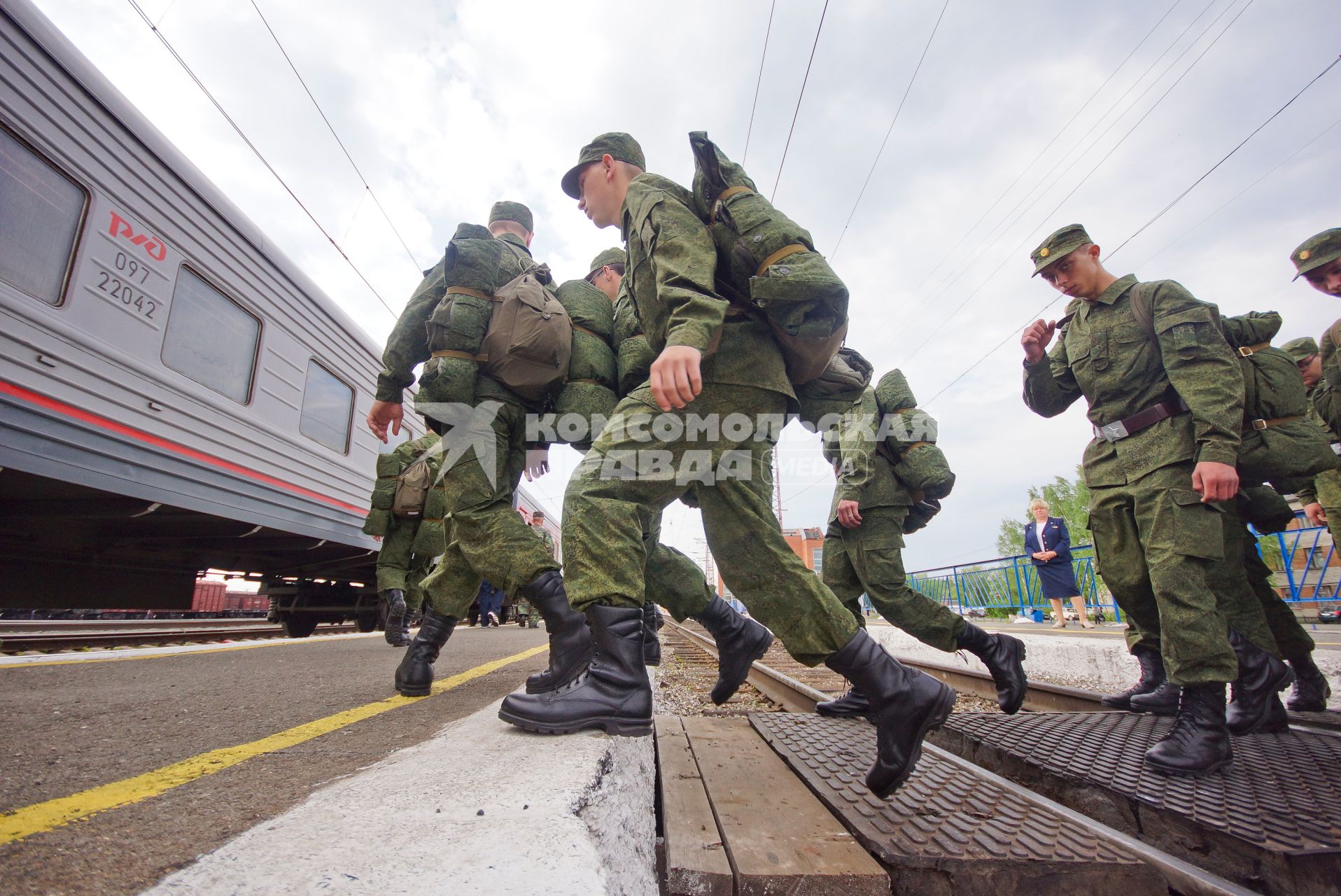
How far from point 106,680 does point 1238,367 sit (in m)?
4.73

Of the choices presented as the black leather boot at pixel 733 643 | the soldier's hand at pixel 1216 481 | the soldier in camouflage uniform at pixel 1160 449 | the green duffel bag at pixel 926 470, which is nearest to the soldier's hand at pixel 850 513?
the green duffel bag at pixel 926 470

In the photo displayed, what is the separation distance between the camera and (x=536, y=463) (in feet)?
9.43

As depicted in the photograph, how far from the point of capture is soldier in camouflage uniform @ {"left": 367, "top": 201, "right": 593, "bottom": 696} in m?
1.94

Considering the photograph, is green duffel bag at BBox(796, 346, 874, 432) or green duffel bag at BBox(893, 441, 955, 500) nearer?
green duffel bag at BBox(796, 346, 874, 432)

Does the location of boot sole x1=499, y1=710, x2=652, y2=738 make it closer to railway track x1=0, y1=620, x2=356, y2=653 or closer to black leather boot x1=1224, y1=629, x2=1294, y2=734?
black leather boot x1=1224, y1=629, x2=1294, y2=734

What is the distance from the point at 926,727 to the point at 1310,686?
2526 mm

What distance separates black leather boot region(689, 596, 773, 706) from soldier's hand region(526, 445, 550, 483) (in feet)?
3.57

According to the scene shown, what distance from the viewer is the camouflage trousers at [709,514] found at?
63.0 inches

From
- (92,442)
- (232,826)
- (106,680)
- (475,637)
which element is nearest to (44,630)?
(475,637)

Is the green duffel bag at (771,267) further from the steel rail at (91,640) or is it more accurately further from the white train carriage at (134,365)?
the steel rail at (91,640)

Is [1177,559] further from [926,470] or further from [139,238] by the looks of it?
[139,238]

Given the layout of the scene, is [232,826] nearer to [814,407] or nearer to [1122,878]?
[1122,878]

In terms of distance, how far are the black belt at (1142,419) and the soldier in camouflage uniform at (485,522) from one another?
217cm

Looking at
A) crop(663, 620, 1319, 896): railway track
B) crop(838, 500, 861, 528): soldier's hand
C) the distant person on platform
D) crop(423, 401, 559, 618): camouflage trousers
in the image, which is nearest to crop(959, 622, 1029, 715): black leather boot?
crop(663, 620, 1319, 896): railway track
